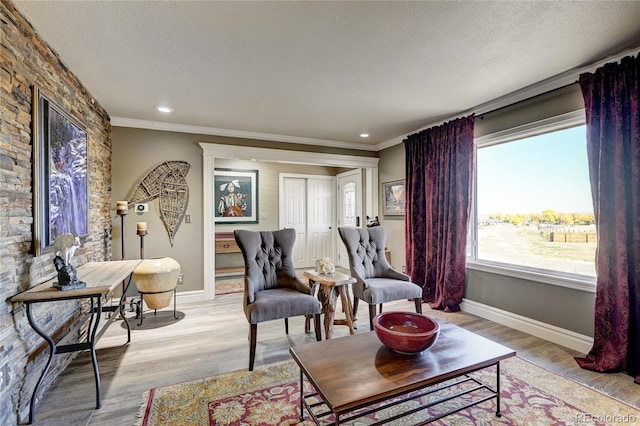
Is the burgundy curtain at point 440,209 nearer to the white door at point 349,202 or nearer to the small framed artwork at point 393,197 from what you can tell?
the small framed artwork at point 393,197

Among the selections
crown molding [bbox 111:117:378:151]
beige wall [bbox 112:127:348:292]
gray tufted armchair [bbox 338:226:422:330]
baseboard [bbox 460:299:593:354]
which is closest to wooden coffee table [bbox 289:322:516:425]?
gray tufted armchair [bbox 338:226:422:330]

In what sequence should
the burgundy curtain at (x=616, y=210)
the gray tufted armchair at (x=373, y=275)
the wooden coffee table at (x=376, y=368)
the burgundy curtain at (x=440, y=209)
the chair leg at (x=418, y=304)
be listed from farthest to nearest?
the burgundy curtain at (x=440, y=209), the chair leg at (x=418, y=304), the gray tufted armchair at (x=373, y=275), the burgundy curtain at (x=616, y=210), the wooden coffee table at (x=376, y=368)

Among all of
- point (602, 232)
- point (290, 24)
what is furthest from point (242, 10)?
point (602, 232)

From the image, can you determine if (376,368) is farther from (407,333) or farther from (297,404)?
(297,404)

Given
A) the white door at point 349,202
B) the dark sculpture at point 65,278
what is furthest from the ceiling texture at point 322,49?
the white door at point 349,202

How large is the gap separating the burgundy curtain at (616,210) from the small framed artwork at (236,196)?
5.17 metres

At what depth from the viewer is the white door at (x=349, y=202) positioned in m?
5.78

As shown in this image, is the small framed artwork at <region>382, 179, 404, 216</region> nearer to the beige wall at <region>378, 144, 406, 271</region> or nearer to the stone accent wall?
the beige wall at <region>378, 144, 406, 271</region>

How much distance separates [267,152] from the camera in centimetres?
450

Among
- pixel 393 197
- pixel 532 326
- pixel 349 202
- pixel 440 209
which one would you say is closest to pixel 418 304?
pixel 532 326

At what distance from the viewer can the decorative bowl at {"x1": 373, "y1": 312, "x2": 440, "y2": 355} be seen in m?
1.54

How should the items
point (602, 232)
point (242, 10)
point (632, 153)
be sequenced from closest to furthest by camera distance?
point (242, 10)
point (632, 153)
point (602, 232)

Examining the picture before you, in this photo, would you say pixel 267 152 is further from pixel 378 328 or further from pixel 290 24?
pixel 378 328

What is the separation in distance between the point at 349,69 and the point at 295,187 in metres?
4.06
